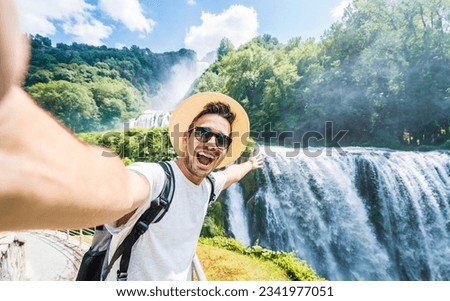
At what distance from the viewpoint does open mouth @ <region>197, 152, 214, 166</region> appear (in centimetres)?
97

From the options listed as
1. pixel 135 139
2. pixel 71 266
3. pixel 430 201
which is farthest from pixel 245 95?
pixel 71 266

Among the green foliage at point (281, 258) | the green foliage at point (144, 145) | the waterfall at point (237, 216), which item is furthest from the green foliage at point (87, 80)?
the green foliage at point (281, 258)

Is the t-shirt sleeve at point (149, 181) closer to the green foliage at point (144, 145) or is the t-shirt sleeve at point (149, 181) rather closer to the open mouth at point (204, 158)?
the open mouth at point (204, 158)

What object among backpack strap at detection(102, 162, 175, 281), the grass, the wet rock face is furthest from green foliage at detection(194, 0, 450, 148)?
backpack strap at detection(102, 162, 175, 281)

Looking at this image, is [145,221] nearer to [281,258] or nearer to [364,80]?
[281,258]

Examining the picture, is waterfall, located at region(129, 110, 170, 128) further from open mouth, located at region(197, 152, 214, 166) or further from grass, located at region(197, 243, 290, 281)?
open mouth, located at region(197, 152, 214, 166)

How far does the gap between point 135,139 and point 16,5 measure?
22.0ft

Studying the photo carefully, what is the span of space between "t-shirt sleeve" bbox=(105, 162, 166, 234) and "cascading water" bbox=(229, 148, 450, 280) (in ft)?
17.6

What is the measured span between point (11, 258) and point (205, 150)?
2.06 m

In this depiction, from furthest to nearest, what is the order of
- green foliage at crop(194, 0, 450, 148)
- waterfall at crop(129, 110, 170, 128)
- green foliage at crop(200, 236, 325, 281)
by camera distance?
green foliage at crop(194, 0, 450, 148) < waterfall at crop(129, 110, 170, 128) < green foliage at crop(200, 236, 325, 281)

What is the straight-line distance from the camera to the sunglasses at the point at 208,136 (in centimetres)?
103

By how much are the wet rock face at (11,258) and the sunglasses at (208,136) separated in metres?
1.84
